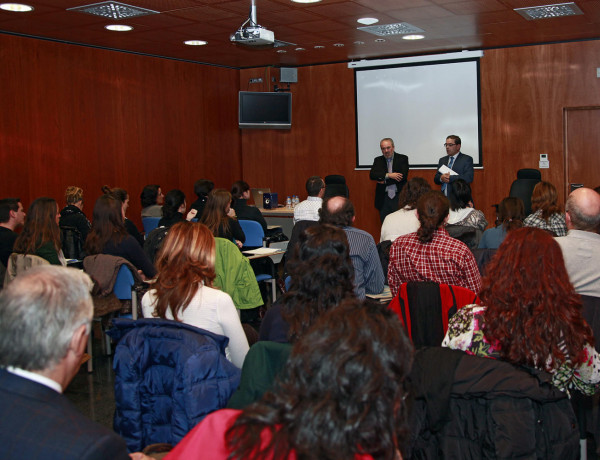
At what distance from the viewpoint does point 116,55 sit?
9.05m

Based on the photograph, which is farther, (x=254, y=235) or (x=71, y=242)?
(x=254, y=235)

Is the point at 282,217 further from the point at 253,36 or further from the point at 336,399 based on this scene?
the point at 336,399

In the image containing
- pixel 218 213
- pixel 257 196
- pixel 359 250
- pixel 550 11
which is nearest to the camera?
pixel 359 250

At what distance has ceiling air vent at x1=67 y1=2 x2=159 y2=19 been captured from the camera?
631cm

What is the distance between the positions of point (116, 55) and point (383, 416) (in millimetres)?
8843

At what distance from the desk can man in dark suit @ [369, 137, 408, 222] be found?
4.63 ft

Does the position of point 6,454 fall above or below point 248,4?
below

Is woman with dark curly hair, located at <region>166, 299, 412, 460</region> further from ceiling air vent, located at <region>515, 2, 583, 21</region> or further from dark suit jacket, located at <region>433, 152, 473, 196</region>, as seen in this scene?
dark suit jacket, located at <region>433, 152, 473, 196</region>

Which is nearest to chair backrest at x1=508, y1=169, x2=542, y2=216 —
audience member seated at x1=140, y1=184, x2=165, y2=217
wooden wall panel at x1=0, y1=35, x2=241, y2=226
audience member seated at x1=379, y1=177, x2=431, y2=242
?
audience member seated at x1=379, y1=177, x2=431, y2=242

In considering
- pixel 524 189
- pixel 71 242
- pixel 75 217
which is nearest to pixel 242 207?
pixel 75 217

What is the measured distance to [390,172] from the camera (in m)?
9.73

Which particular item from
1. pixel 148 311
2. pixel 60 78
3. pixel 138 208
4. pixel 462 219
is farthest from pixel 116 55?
pixel 148 311

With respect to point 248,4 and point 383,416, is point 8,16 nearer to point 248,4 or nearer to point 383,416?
point 248,4

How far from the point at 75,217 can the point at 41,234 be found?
5.34 feet
